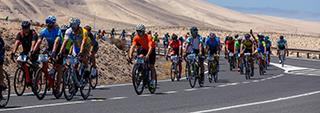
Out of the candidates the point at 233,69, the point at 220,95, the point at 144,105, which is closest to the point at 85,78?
the point at 144,105

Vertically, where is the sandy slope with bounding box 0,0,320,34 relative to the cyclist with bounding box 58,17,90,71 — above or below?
above

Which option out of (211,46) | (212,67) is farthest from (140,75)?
(212,67)

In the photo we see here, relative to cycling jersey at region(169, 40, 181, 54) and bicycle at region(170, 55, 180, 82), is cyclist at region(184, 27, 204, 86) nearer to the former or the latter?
bicycle at region(170, 55, 180, 82)

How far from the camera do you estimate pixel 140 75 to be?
18094mm

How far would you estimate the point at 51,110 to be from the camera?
14055mm

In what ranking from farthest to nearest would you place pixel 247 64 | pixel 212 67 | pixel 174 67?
pixel 247 64 → pixel 174 67 → pixel 212 67

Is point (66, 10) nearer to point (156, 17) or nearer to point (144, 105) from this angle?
point (156, 17)

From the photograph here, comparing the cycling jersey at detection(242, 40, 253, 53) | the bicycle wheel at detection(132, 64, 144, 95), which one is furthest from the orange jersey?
the cycling jersey at detection(242, 40, 253, 53)

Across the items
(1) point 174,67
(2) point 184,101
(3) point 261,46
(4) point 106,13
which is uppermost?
(4) point 106,13

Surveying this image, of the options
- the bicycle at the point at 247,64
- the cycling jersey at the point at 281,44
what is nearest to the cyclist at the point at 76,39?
the bicycle at the point at 247,64

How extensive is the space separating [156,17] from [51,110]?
167 m

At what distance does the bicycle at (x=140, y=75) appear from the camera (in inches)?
704

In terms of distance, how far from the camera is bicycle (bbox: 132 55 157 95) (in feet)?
58.6

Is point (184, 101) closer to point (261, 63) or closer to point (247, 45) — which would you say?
point (247, 45)
